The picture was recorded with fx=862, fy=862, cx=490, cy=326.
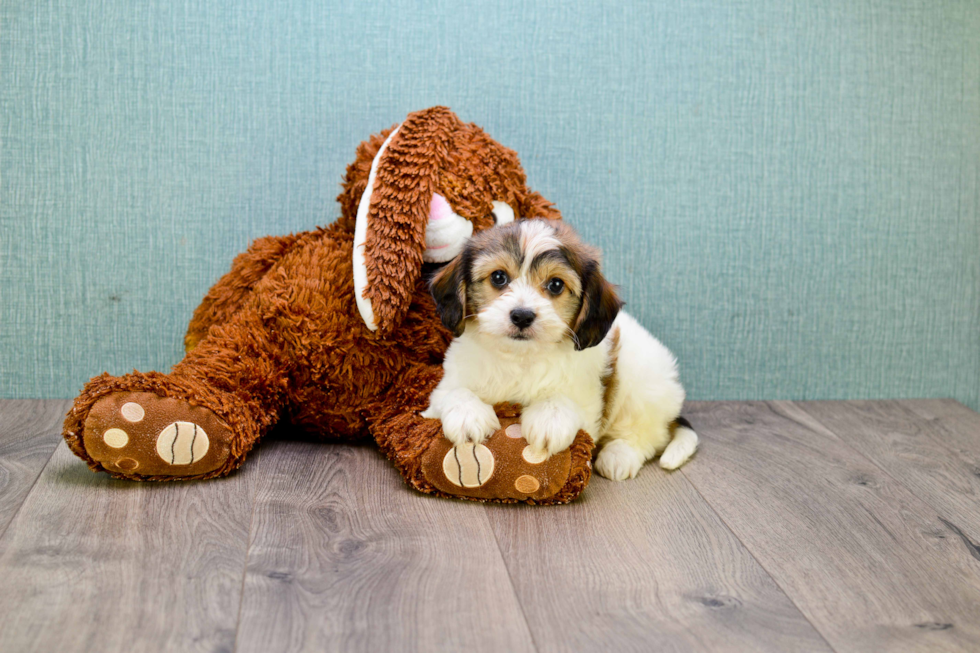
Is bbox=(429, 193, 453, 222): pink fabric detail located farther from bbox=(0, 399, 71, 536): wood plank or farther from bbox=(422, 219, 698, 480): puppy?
bbox=(0, 399, 71, 536): wood plank

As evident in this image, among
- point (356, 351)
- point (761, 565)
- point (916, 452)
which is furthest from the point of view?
point (916, 452)

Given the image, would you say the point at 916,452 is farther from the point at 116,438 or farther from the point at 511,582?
the point at 116,438

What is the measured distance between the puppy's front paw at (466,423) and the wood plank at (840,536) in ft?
1.81

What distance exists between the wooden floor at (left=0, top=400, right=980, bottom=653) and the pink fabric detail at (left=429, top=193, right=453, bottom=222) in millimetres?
616

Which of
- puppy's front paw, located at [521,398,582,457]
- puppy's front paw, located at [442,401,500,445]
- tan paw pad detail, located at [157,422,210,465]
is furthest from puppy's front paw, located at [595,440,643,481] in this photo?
tan paw pad detail, located at [157,422,210,465]

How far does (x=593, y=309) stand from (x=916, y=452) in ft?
3.73

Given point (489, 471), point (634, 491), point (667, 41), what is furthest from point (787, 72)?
point (489, 471)

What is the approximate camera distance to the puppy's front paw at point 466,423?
1.85m

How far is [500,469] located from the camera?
6.04 ft

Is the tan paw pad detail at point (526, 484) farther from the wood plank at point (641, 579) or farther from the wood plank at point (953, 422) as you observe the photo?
the wood plank at point (953, 422)

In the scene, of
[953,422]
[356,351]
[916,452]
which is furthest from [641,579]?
[953,422]

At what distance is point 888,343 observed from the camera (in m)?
2.79

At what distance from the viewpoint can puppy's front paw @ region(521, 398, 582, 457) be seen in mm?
1841

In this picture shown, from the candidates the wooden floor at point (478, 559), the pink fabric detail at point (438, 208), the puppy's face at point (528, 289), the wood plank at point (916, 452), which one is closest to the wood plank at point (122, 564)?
A: the wooden floor at point (478, 559)
